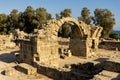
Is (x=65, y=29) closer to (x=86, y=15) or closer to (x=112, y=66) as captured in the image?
(x=86, y=15)

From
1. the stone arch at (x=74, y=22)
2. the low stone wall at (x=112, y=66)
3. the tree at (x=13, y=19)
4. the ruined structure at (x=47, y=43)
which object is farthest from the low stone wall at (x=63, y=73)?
the tree at (x=13, y=19)

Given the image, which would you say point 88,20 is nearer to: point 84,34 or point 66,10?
point 66,10

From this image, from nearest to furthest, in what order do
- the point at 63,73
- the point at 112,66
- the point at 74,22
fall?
the point at 112,66, the point at 63,73, the point at 74,22

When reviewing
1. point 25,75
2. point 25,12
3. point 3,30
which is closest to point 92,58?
point 25,75

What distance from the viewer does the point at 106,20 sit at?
3997cm

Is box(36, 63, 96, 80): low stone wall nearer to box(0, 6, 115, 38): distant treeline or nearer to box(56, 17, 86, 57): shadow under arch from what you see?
box(56, 17, 86, 57): shadow under arch

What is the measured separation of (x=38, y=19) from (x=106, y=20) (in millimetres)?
13921

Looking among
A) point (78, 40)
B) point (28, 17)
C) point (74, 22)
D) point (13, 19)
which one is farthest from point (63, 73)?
point (13, 19)

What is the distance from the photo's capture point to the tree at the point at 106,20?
39.9 m

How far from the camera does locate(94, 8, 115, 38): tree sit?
39878mm

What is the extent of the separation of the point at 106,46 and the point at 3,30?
26.3 meters

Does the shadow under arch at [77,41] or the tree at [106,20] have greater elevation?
the tree at [106,20]

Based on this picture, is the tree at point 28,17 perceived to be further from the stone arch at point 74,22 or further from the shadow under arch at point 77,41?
the stone arch at point 74,22

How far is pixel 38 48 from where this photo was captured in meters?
12.7
